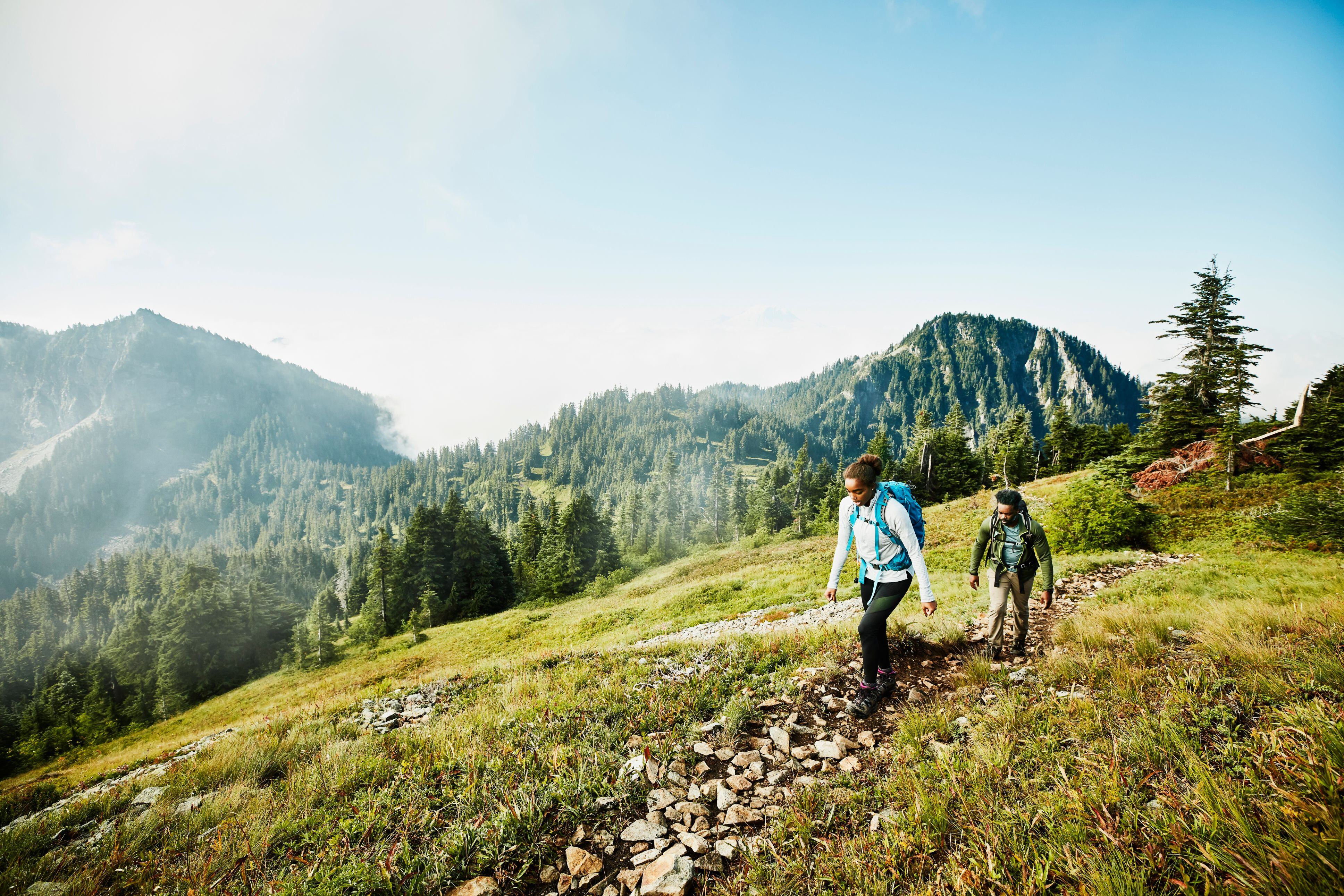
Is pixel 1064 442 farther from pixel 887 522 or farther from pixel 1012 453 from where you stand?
pixel 887 522

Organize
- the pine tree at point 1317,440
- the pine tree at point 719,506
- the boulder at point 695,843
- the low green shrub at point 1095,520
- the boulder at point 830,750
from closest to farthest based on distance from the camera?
the boulder at point 695,843
the boulder at point 830,750
the low green shrub at point 1095,520
the pine tree at point 1317,440
the pine tree at point 719,506

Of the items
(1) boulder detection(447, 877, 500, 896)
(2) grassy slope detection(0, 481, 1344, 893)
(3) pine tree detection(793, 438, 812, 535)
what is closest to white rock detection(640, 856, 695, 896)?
(2) grassy slope detection(0, 481, 1344, 893)

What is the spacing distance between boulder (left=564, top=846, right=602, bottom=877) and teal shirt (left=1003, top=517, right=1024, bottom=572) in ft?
23.4

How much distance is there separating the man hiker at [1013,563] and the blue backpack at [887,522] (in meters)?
2.09

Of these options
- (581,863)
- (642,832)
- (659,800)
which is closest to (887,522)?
(659,800)

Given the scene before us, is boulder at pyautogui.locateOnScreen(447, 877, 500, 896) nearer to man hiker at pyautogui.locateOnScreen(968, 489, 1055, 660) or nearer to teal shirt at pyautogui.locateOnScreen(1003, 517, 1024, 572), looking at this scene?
man hiker at pyautogui.locateOnScreen(968, 489, 1055, 660)

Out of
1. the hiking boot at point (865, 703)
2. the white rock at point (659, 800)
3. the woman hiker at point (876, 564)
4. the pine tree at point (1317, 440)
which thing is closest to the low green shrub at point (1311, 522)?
the pine tree at point (1317, 440)

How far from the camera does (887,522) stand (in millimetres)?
5922

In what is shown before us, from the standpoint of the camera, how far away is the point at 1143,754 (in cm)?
364

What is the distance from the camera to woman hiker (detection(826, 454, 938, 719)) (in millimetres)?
5891

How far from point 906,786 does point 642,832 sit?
231 centimetres

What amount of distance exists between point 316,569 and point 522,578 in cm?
10824

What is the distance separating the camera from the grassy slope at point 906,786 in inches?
110

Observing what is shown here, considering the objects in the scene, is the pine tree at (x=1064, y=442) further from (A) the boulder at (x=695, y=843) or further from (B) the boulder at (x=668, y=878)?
(B) the boulder at (x=668, y=878)
